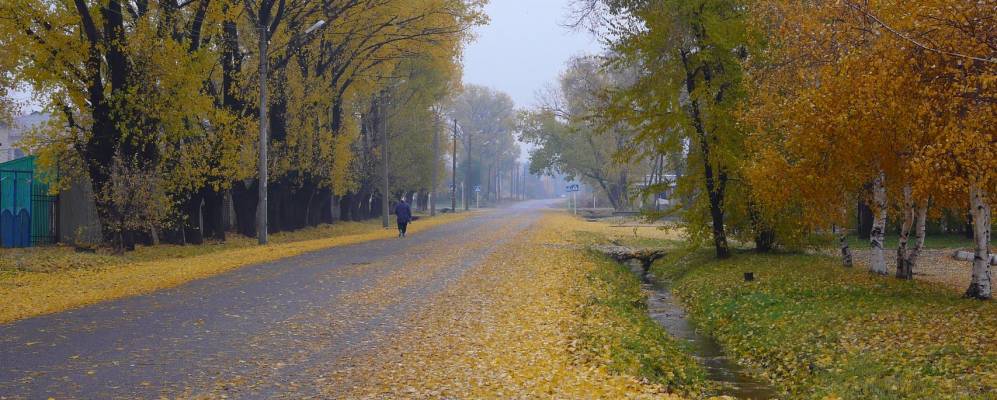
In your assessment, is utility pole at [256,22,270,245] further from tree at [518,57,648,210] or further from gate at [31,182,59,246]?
tree at [518,57,648,210]

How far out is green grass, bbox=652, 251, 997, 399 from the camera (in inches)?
381

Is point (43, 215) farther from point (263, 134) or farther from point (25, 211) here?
point (263, 134)

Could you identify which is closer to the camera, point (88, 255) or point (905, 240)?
point (905, 240)

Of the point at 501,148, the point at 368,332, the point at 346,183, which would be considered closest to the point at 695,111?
the point at 368,332

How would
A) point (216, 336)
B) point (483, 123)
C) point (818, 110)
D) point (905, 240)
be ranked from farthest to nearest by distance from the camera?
point (483, 123)
point (905, 240)
point (818, 110)
point (216, 336)

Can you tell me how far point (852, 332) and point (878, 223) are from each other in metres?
6.75

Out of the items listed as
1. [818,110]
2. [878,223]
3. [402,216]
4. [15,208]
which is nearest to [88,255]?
[15,208]

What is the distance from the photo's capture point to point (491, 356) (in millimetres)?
10219

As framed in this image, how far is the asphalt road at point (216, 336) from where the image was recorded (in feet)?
27.2

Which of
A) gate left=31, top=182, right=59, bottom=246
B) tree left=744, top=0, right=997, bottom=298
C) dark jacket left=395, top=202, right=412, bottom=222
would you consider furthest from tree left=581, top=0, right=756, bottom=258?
gate left=31, top=182, right=59, bottom=246

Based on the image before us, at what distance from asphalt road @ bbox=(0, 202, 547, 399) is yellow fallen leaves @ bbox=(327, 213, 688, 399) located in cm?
56

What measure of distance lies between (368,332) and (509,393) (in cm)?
390

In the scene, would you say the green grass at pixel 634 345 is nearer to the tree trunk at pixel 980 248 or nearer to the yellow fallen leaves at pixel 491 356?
the yellow fallen leaves at pixel 491 356

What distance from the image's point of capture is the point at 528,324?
41.9 feet
